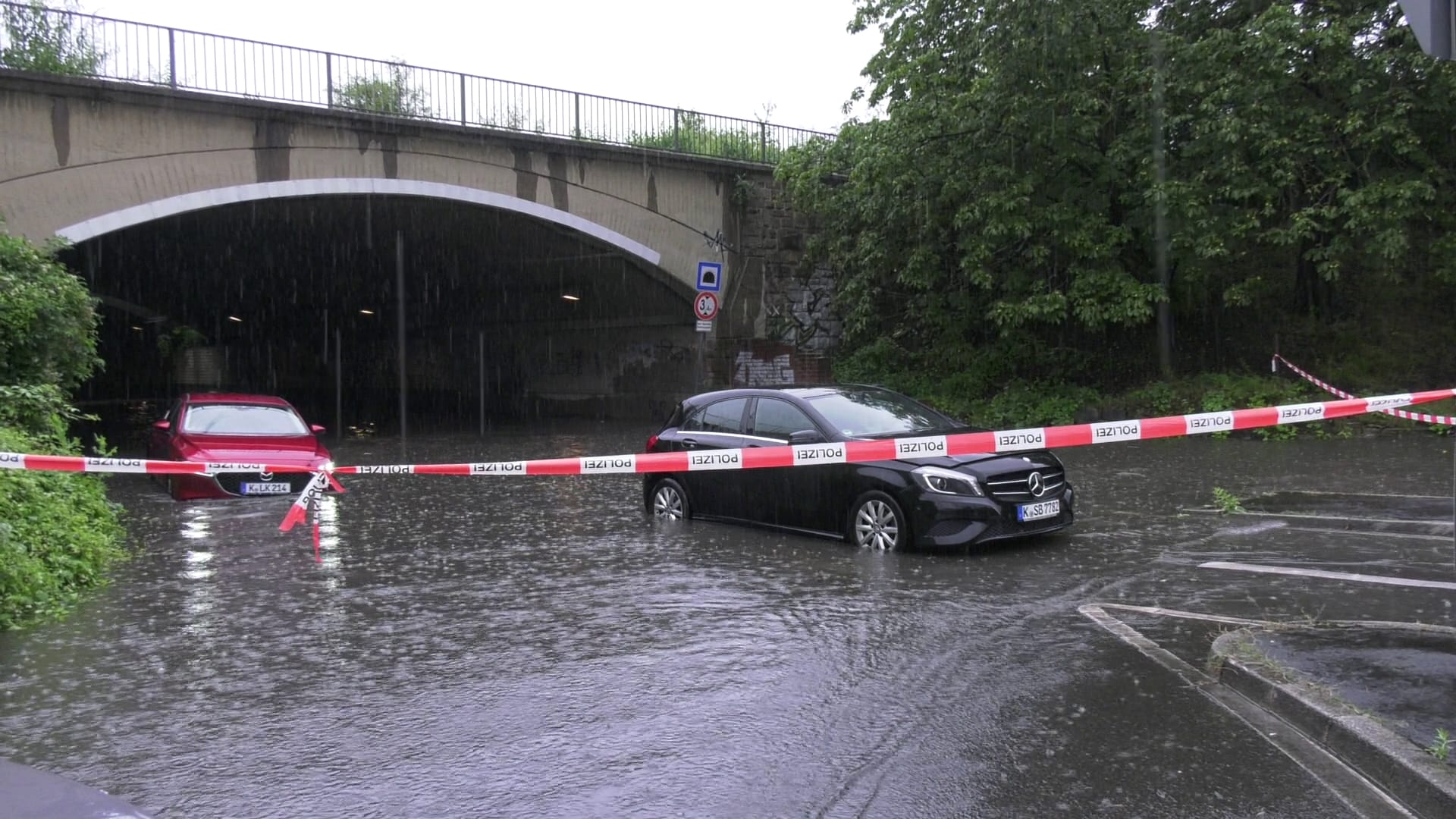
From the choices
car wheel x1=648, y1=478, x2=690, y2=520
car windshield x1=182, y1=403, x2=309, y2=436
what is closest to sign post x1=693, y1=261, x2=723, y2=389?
car windshield x1=182, y1=403, x2=309, y2=436

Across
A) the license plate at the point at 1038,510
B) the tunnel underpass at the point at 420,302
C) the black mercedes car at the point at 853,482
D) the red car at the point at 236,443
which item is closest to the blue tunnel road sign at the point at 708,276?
the tunnel underpass at the point at 420,302

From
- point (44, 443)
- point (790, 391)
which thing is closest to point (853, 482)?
point (790, 391)

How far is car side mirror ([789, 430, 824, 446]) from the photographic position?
966 centimetres

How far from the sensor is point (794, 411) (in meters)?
10.1

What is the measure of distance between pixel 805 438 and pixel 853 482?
605 mm

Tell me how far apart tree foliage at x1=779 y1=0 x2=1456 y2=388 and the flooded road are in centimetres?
926

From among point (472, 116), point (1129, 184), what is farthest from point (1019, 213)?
point (472, 116)

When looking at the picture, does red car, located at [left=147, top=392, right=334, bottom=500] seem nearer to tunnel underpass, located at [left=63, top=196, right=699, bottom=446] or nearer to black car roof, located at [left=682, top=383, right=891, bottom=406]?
black car roof, located at [left=682, top=383, right=891, bottom=406]

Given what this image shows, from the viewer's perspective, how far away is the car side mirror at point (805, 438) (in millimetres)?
9662

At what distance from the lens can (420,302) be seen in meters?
34.6

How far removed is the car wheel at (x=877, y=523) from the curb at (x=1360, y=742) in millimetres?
3635

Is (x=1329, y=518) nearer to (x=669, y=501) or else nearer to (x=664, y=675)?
(x=669, y=501)

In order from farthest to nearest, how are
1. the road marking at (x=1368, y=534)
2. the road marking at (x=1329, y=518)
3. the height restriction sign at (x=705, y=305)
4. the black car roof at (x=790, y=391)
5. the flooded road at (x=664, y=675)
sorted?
1. the height restriction sign at (x=705, y=305)
2. the black car roof at (x=790, y=391)
3. the road marking at (x=1329, y=518)
4. the road marking at (x=1368, y=534)
5. the flooded road at (x=664, y=675)

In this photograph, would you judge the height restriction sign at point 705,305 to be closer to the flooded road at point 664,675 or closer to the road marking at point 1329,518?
the flooded road at point 664,675
